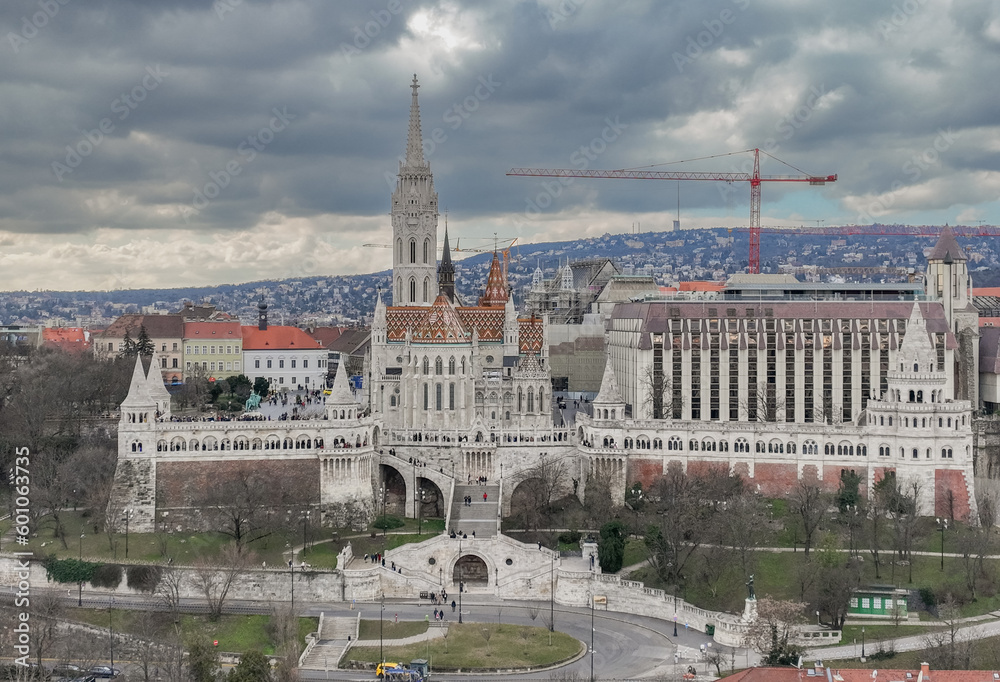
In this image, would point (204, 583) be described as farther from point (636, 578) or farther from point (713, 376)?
point (713, 376)

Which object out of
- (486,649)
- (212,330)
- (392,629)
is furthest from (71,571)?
(212,330)

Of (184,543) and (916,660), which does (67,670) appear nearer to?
(184,543)

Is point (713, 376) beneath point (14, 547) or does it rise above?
above

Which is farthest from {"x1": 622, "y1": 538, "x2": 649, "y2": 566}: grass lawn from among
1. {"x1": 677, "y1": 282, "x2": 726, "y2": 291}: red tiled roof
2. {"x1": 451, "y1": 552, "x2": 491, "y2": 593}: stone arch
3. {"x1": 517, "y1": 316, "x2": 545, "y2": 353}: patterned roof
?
{"x1": 677, "y1": 282, "x2": 726, "y2": 291}: red tiled roof

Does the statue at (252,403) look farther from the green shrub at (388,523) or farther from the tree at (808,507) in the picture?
the tree at (808,507)

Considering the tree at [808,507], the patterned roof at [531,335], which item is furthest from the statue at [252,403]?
the tree at [808,507]

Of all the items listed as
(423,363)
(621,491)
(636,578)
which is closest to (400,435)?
(423,363)

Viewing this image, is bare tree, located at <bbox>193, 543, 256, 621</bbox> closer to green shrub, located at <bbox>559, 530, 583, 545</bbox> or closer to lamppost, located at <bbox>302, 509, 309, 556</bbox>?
lamppost, located at <bbox>302, 509, 309, 556</bbox>
